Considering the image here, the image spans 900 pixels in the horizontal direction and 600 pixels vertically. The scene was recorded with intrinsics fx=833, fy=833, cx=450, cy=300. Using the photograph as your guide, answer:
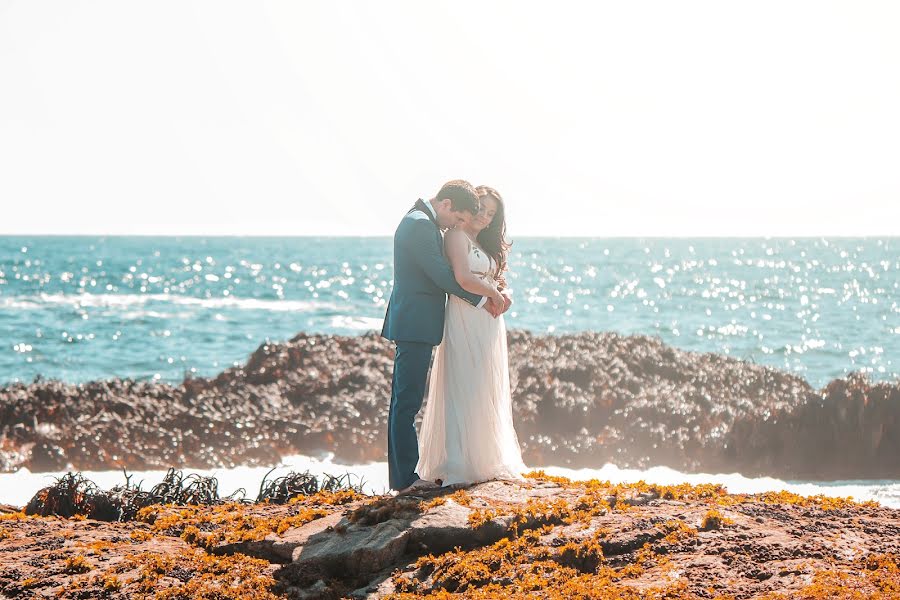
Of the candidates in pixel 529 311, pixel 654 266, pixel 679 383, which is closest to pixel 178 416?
pixel 679 383

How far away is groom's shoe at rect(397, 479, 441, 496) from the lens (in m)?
6.33

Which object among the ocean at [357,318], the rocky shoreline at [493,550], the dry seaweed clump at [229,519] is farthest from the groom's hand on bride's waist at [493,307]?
the ocean at [357,318]

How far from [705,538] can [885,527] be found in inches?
46.3

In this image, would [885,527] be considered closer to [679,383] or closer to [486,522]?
[486,522]

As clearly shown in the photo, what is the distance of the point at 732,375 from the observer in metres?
16.3

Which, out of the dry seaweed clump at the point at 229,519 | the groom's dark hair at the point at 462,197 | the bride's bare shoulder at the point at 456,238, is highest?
the groom's dark hair at the point at 462,197

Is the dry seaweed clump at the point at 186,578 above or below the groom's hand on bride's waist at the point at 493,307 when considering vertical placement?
below

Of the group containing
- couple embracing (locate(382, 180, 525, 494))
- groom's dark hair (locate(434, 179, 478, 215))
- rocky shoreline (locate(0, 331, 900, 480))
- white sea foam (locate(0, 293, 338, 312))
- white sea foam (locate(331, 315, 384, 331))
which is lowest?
white sea foam (locate(0, 293, 338, 312))

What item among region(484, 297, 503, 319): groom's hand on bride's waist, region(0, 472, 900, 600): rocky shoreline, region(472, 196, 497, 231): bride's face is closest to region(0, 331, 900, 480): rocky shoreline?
region(484, 297, 503, 319): groom's hand on bride's waist

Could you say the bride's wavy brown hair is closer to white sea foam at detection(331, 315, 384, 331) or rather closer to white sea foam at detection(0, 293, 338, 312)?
white sea foam at detection(331, 315, 384, 331)

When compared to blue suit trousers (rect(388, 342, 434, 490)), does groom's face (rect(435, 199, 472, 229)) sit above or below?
above

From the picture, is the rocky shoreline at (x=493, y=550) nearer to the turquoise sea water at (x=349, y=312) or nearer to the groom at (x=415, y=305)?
the groom at (x=415, y=305)

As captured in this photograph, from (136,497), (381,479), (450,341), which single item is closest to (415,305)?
(450,341)

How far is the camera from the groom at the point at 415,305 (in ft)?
21.1
